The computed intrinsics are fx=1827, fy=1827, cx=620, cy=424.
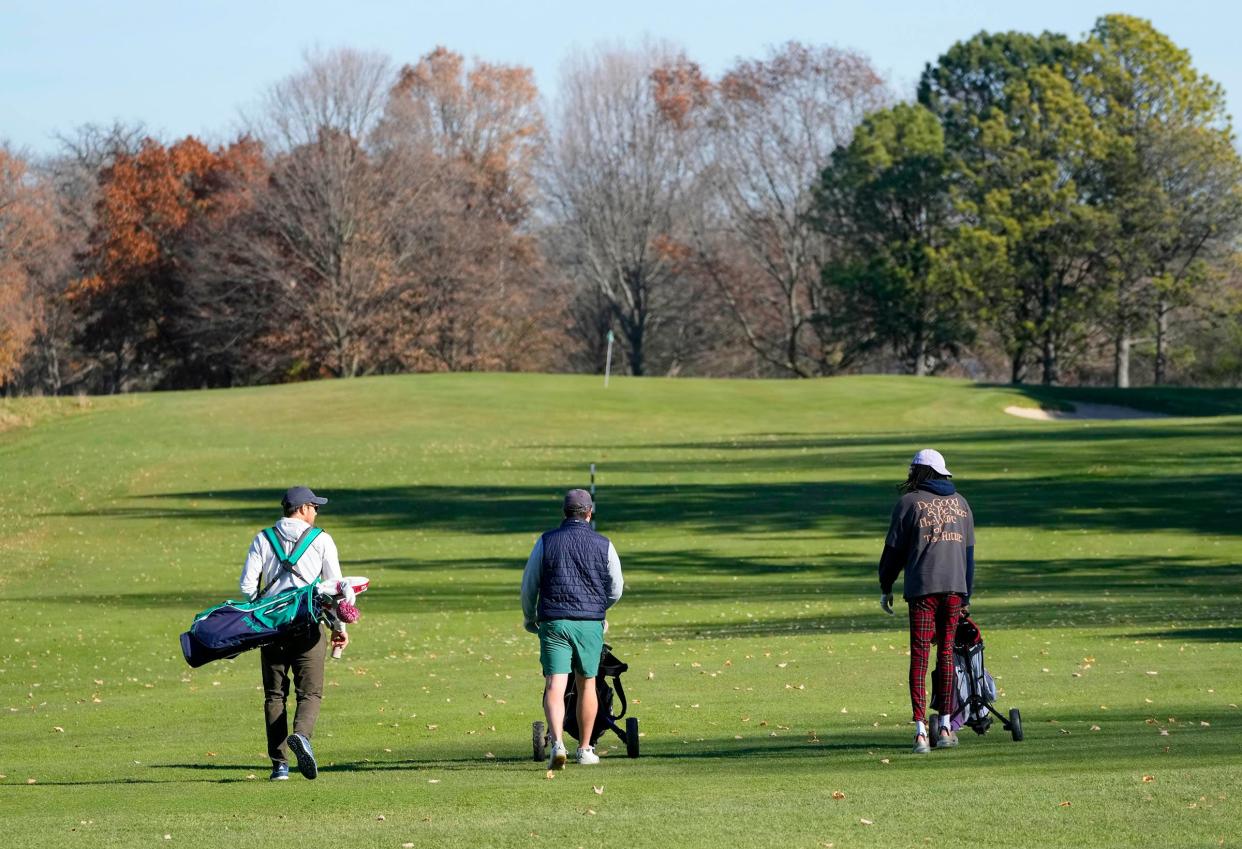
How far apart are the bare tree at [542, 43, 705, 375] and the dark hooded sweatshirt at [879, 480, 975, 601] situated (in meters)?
81.1

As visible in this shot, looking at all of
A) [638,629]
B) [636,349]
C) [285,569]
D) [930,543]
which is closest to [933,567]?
[930,543]

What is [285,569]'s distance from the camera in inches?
457

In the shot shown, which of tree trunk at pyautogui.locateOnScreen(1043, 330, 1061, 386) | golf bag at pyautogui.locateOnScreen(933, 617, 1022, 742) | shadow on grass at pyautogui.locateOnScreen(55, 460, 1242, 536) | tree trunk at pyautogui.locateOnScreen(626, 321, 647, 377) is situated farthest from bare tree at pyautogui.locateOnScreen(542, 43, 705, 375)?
golf bag at pyautogui.locateOnScreen(933, 617, 1022, 742)

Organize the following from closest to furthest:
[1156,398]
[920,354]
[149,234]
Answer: [1156,398] → [920,354] → [149,234]

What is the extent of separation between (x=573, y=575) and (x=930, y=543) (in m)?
2.34

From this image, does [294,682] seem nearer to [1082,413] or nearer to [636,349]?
[1082,413]

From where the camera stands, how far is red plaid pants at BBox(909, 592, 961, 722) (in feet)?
39.1

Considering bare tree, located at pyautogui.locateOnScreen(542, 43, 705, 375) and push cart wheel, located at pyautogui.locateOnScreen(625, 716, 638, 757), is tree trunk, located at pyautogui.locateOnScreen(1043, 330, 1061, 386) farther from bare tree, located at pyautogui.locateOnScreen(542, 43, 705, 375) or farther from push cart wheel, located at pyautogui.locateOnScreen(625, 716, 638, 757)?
push cart wheel, located at pyautogui.locateOnScreen(625, 716, 638, 757)

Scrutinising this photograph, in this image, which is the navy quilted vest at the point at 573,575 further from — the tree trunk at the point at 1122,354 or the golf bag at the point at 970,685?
the tree trunk at the point at 1122,354

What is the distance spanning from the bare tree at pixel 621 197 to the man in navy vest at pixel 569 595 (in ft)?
267

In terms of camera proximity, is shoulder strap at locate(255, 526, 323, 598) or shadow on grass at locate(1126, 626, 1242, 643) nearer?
shoulder strap at locate(255, 526, 323, 598)

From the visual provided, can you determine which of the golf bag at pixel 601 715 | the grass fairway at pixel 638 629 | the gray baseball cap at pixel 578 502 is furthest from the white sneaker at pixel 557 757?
the gray baseball cap at pixel 578 502

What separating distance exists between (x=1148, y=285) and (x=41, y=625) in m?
60.8

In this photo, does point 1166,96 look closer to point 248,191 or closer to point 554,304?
point 554,304
